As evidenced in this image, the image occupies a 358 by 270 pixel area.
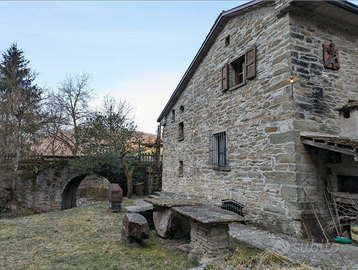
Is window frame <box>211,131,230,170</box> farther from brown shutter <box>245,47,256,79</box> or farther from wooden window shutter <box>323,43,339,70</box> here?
wooden window shutter <box>323,43,339,70</box>

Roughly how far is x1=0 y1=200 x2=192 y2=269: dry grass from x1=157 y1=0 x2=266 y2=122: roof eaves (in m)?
6.58

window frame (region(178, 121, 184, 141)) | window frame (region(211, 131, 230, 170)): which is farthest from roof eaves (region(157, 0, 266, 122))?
window frame (region(211, 131, 230, 170))

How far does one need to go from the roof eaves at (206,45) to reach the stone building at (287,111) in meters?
0.08

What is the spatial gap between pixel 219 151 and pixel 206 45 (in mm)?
4196

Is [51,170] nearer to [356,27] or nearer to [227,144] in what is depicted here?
[227,144]

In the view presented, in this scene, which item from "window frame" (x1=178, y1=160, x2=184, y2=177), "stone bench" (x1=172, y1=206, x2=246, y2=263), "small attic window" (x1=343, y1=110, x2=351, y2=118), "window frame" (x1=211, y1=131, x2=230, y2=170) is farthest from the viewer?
"window frame" (x1=178, y1=160, x2=184, y2=177)

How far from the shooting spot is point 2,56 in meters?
19.7

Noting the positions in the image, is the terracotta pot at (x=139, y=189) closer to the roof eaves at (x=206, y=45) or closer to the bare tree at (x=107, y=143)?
the bare tree at (x=107, y=143)

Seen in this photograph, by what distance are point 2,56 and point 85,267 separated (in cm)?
2307

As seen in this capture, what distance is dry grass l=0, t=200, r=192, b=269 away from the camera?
3.92 m

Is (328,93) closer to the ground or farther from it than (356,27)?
closer to the ground

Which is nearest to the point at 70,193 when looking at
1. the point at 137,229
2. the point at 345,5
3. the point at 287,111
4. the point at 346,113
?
the point at 137,229

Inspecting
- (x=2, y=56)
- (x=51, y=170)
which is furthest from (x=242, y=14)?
(x=2, y=56)

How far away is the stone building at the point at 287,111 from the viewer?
5.02 m
